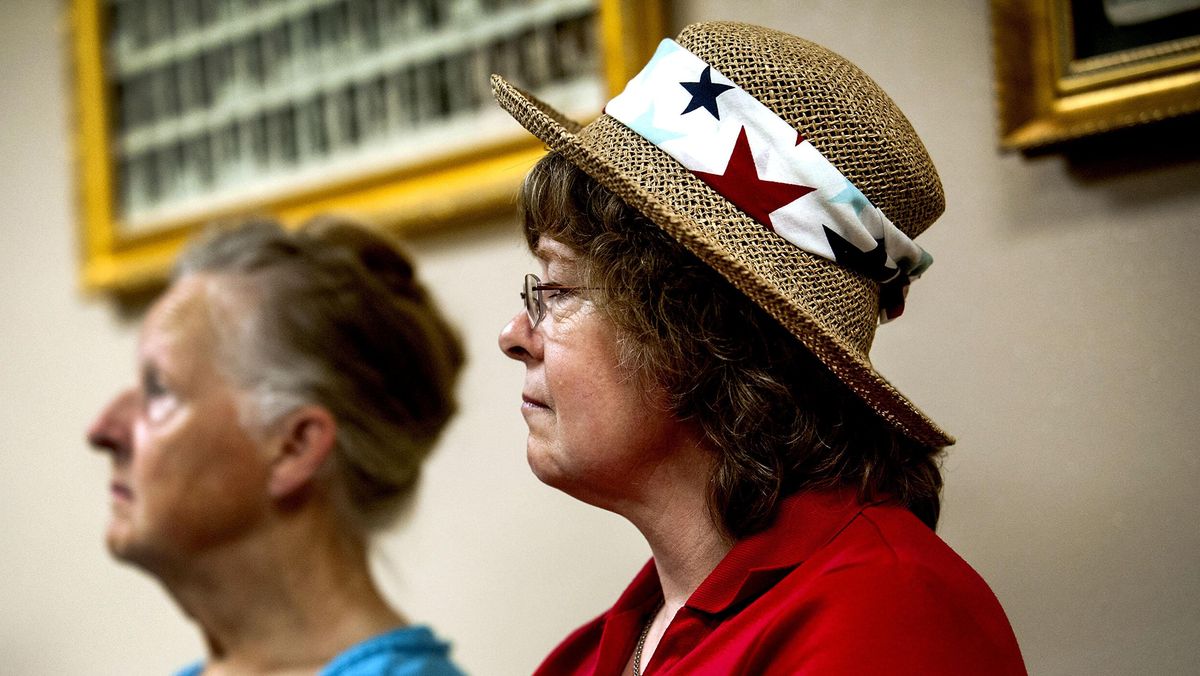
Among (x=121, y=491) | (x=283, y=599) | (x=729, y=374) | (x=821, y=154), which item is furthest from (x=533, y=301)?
(x=121, y=491)

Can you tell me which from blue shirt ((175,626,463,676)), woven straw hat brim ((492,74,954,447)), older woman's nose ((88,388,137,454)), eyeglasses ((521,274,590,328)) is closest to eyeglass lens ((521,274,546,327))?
eyeglasses ((521,274,590,328))

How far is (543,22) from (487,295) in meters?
0.42

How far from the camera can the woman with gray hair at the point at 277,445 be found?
170 centimetres

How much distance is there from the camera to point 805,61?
3.79 feet

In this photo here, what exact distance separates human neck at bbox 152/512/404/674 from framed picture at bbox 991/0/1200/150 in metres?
1.02

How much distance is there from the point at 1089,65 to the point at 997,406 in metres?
0.39

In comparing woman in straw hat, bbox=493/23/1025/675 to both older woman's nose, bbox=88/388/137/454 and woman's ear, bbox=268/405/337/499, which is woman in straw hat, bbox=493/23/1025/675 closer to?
woman's ear, bbox=268/405/337/499

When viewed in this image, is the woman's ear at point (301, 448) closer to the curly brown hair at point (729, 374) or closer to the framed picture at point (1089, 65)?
the curly brown hair at point (729, 374)

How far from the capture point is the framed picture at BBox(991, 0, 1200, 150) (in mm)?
1341

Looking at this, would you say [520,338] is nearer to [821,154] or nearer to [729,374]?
[729,374]

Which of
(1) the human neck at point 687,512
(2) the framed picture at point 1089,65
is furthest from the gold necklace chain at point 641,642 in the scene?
(2) the framed picture at point 1089,65

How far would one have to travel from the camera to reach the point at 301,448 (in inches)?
69.0

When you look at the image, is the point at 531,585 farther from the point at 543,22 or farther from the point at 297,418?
the point at 543,22

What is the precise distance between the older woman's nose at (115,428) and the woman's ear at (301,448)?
22cm
